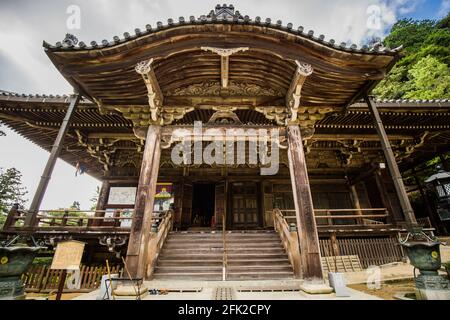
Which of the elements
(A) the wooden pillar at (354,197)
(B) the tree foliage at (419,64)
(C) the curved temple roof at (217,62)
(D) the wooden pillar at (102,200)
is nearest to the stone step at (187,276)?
(C) the curved temple roof at (217,62)

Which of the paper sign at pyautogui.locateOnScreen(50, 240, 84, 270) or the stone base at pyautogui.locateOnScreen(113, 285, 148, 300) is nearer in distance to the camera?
the paper sign at pyautogui.locateOnScreen(50, 240, 84, 270)

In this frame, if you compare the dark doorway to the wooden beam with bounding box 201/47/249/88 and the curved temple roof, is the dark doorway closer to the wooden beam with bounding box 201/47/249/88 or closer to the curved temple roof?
the curved temple roof

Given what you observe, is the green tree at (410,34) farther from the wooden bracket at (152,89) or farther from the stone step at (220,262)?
the wooden bracket at (152,89)

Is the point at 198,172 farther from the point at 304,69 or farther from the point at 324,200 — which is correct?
the point at 304,69

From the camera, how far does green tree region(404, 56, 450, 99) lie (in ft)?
51.7

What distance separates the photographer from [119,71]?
5.64m

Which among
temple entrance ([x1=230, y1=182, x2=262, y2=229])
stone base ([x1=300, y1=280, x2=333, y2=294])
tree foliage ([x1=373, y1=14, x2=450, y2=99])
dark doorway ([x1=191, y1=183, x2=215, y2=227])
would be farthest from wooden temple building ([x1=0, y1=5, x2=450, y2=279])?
dark doorway ([x1=191, y1=183, x2=215, y2=227])

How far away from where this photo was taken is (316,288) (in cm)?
482

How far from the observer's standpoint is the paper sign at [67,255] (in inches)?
162

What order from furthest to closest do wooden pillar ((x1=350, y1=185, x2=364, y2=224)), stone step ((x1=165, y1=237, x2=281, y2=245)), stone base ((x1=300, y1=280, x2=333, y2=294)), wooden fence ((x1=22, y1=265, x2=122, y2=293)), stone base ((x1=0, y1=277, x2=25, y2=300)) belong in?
wooden pillar ((x1=350, y1=185, x2=364, y2=224)) < stone step ((x1=165, y1=237, x2=281, y2=245)) < wooden fence ((x1=22, y1=265, x2=122, y2=293)) < stone base ((x1=300, y1=280, x2=333, y2=294)) < stone base ((x1=0, y1=277, x2=25, y2=300))

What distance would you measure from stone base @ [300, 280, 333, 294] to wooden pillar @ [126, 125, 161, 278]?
382 centimetres

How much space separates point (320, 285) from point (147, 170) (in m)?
5.10

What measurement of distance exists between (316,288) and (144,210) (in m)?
4.45
